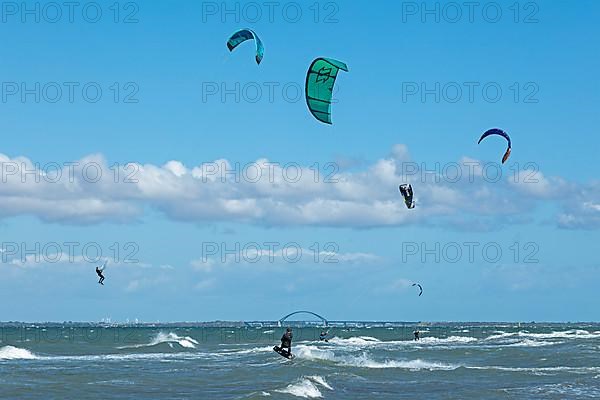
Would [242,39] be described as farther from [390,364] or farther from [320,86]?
[390,364]

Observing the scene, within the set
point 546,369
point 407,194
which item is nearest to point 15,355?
point 546,369

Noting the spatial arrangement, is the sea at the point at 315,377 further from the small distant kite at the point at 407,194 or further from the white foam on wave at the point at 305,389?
the small distant kite at the point at 407,194

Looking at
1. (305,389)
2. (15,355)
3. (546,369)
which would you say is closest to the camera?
(305,389)

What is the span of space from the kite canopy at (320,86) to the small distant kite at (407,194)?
2.50 m

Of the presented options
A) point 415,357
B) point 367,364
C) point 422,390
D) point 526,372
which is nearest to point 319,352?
point 415,357

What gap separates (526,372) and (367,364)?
23.7ft

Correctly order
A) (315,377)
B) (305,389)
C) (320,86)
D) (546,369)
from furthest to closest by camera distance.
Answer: (546,369)
(315,377)
(305,389)
(320,86)

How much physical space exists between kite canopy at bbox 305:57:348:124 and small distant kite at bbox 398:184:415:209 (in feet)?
8.21

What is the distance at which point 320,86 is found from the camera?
67.8 feet

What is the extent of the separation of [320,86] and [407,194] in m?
3.12

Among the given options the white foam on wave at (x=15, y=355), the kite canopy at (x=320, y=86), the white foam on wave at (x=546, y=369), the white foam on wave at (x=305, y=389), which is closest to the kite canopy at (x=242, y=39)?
the kite canopy at (x=320, y=86)

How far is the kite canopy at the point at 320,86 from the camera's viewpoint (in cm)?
2036

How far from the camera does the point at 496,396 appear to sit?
23125mm

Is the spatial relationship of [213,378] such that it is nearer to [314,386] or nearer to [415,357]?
[314,386]
